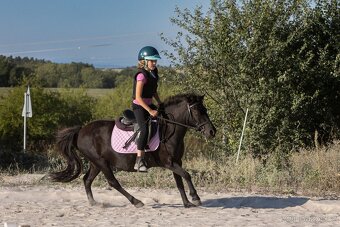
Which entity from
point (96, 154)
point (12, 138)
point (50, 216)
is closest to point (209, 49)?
point (96, 154)

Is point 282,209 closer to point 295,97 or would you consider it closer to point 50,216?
point 50,216

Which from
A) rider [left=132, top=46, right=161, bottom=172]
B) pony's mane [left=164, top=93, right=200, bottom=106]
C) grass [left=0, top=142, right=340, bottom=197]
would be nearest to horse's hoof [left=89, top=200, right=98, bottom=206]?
rider [left=132, top=46, right=161, bottom=172]

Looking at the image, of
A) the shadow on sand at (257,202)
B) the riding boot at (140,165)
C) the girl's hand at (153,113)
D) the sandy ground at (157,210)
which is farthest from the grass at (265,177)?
the girl's hand at (153,113)

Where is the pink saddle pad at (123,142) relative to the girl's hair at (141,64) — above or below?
below

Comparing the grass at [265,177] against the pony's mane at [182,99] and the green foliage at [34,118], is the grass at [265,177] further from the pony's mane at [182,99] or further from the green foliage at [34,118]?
the green foliage at [34,118]

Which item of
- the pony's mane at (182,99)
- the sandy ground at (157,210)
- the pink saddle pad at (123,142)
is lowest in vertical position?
the sandy ground at (157,210)

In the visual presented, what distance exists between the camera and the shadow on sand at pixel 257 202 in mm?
9617

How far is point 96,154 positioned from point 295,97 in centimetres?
855

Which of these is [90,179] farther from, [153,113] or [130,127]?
[153,113]

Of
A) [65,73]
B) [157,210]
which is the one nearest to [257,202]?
[157,210]

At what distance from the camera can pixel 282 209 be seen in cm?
926

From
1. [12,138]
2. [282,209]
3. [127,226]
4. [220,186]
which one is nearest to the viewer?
[127,226]

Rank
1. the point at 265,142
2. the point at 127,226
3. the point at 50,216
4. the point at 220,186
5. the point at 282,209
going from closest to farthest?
the point at 127,226
the point at 50,216
the point at 282,209
the point at 220,186
the point at 265,142

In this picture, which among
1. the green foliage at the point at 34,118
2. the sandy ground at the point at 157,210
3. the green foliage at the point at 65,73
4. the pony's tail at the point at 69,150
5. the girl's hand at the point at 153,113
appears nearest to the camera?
the sandy ground at the point at 157,210
